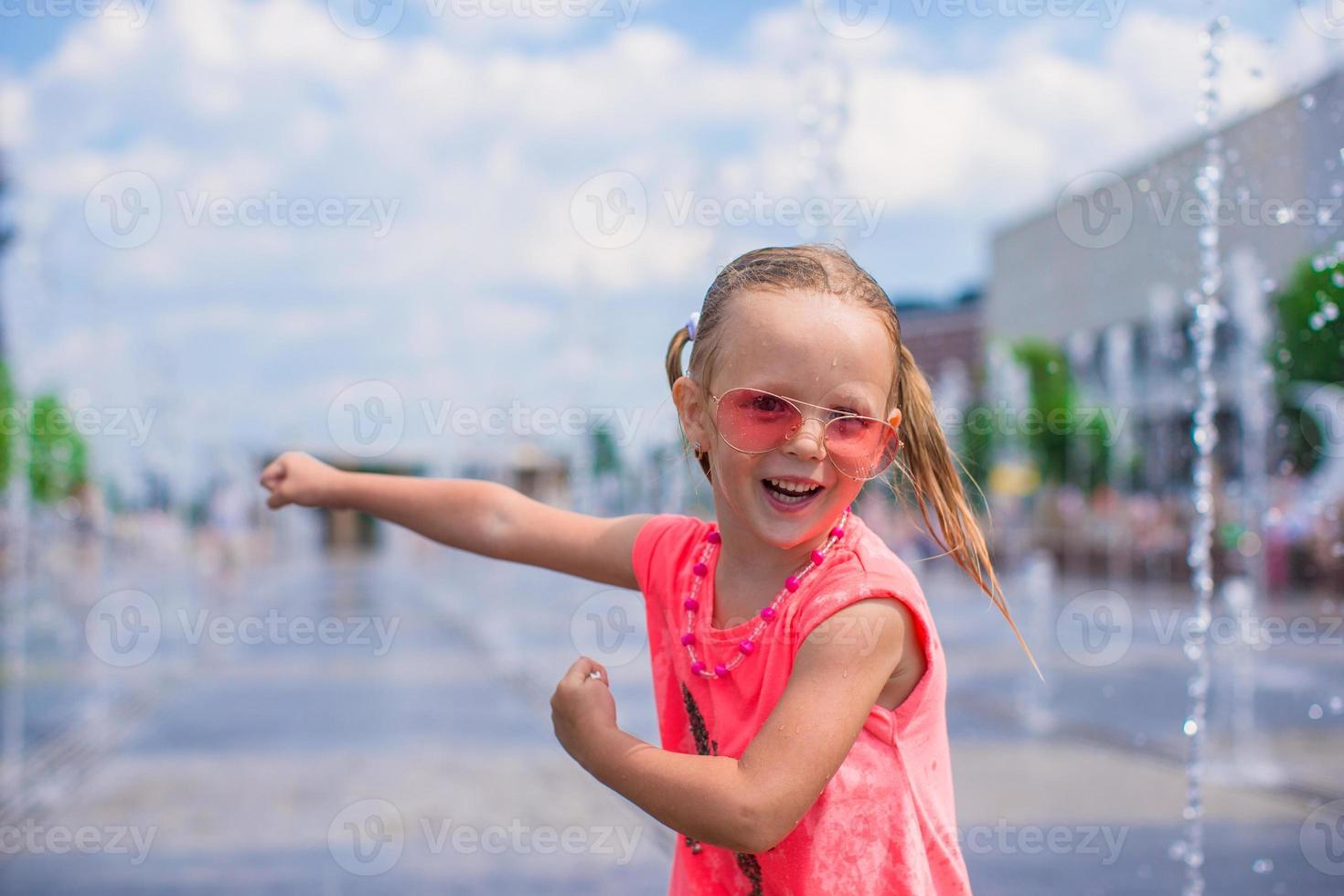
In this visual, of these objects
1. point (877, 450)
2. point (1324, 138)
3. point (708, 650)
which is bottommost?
point (708, 650)

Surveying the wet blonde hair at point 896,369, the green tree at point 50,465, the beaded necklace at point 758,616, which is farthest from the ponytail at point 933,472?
the green tree at point 50,465

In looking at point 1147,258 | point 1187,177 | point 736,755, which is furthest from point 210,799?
point 1147,258

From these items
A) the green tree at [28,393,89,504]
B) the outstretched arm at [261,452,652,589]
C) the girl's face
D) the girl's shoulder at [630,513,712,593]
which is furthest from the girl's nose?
the green tree at [28,393,89,504]

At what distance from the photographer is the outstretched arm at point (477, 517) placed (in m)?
1.74

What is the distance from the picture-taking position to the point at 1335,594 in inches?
538

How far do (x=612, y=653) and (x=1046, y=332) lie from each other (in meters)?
37.4

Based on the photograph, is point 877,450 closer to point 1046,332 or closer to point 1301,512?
point 1301,512

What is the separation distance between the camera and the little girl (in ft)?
4.18

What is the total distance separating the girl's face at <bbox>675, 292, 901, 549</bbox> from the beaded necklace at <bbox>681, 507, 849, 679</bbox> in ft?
0.11

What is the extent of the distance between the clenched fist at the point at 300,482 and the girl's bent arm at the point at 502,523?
0.8 inches

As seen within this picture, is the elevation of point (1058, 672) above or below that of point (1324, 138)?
below

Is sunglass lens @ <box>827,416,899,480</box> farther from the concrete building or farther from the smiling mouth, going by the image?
the concrete building

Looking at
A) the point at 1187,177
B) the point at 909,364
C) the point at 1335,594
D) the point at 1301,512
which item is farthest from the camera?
the point at 1301,512

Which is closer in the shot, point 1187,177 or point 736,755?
point 736,755
